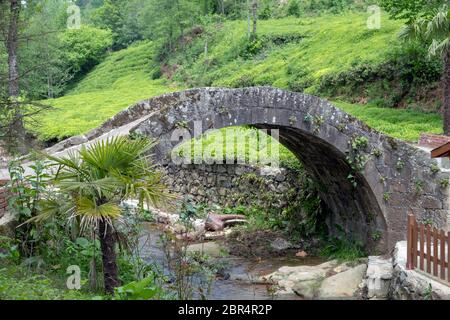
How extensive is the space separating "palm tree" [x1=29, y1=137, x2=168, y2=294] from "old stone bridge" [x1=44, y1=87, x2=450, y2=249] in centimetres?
377

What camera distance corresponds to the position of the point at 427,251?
32.3ft

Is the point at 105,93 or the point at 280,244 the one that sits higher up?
the point at 105,93

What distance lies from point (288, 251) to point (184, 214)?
698cm

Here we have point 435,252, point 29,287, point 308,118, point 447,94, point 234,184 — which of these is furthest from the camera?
point 234,184

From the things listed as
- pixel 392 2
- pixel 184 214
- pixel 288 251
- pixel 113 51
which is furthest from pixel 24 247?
pixel 113 51

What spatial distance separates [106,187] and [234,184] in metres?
11.9

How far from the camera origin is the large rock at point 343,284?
483 inches

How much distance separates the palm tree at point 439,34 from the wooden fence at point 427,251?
24.3ft

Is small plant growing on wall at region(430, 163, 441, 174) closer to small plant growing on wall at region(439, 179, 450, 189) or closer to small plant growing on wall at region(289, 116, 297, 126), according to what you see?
small plant growing on wall at region(439, 179, 450, 189)

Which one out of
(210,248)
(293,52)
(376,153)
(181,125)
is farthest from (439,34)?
(293,52)

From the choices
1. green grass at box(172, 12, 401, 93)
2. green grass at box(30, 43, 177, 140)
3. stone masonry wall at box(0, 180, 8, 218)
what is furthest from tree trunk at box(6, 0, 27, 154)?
green grass at box(172, 12, 401, 93)

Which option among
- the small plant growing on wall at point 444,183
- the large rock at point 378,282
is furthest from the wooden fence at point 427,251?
the small plant growing on wall at point 444,183

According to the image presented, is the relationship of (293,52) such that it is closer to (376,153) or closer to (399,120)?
(399,120)

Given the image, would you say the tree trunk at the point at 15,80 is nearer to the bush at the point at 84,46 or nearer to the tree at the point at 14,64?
the tree at the point at 14,64
